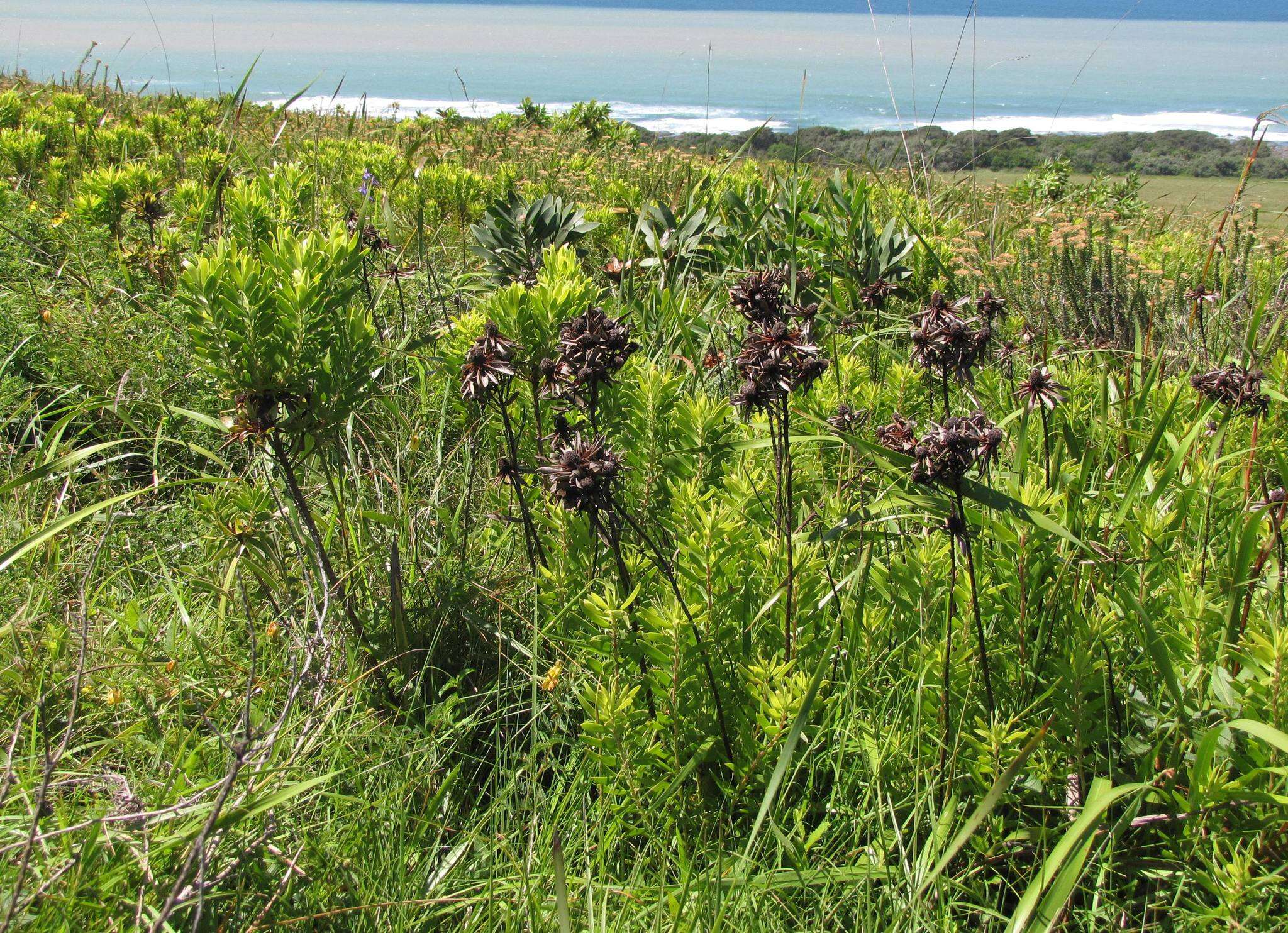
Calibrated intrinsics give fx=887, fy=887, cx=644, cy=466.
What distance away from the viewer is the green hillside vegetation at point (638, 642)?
1.35m

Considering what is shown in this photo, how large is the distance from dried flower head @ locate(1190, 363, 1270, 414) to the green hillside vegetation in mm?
14

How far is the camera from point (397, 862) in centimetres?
142

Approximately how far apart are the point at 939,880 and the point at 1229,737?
556 mm

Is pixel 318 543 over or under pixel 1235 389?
under

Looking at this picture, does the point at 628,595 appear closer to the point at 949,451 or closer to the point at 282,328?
the point at 949,451

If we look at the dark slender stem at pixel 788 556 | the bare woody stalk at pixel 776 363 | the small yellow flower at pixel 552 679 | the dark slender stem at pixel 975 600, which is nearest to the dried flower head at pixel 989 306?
the bare woody stalk at pixel 776 363

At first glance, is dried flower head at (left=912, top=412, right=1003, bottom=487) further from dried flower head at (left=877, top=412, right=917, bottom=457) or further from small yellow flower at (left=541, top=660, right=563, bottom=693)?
A: small yellow flower at (left=541, top=660, right=563, bottom=693)

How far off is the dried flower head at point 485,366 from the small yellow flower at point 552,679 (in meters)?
0.55

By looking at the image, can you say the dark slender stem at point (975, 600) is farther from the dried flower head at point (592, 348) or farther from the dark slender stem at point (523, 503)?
the dark slender stem at point (523, 503)

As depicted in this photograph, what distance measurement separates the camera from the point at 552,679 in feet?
5.72

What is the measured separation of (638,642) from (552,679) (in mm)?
234

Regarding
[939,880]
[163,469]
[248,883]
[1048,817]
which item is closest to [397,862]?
[248,883]

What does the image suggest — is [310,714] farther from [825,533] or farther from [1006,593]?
[1006,593]

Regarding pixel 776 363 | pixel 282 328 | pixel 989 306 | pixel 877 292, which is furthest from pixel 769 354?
pixel 877 292
